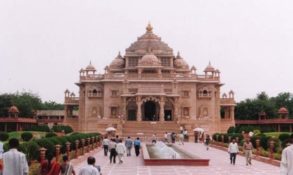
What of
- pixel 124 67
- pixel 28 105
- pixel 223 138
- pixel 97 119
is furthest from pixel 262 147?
pixel 28 105

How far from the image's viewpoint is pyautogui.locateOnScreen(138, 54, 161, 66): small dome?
202 feet

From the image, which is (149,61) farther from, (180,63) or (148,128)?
(148,128)

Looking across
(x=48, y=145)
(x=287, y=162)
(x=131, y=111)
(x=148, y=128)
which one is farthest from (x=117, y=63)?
(x=287, y=162)

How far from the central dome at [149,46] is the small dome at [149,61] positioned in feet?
9.61

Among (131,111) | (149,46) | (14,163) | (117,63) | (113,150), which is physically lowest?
(113,150)

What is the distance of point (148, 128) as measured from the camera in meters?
53.8

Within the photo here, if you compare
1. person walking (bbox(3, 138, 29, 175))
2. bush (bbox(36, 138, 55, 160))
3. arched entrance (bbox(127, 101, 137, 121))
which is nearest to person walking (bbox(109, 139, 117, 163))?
bush (bbox(36, 138, 55, 160))

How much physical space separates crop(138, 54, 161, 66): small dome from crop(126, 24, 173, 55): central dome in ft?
9.61

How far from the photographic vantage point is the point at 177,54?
7012 cm

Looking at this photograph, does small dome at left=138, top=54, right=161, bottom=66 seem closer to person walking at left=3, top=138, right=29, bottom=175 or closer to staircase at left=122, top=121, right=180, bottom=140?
staircase at left=122, top=121, right=180, bottom=140

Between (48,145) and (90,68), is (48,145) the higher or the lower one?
the lower one

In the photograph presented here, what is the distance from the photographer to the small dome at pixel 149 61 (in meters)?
61.5

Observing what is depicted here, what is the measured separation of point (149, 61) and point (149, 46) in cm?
522

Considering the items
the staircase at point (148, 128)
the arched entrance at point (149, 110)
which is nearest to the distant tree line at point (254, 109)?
the arched entrance at point (149, 110)
